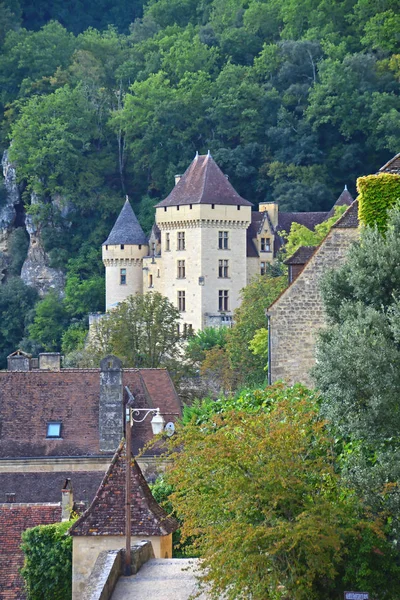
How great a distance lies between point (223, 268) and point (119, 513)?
226 ft

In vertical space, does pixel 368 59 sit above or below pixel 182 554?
above

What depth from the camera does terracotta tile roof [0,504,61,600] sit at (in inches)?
1357

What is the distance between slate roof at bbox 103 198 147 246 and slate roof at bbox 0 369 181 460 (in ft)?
174

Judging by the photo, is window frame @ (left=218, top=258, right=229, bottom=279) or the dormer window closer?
the dormer window

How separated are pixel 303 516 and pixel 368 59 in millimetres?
101666

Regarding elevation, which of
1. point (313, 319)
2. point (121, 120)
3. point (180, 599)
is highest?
point (121, 120)

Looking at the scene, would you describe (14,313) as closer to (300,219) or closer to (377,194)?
(300,219)

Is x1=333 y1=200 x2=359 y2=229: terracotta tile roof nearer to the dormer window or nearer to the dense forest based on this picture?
the dormer window

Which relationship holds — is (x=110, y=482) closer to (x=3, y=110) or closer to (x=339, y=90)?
(x=339, y=90)

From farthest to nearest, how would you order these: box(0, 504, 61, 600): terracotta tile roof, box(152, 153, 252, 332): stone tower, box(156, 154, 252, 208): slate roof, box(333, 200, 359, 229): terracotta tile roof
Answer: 1. box(156, 154, 252, 208): slate roof
2. box(152, 153, 252, 332): stone tower
3. box(0, 504, 61, 600): terracotta tile roof
4. box(333, 200, 359, 229): terracotta tile roof

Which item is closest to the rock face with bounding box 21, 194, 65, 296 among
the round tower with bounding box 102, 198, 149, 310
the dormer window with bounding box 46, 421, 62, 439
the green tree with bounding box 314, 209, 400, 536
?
the round tower with bounding box 102, 198, 149, 310

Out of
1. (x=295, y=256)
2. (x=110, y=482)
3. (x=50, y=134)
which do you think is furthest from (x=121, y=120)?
(x=110, y=482)

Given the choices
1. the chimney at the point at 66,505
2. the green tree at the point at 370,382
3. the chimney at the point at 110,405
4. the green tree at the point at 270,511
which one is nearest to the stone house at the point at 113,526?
the green tree at the point at 270,511

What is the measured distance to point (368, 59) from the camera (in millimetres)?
123562
